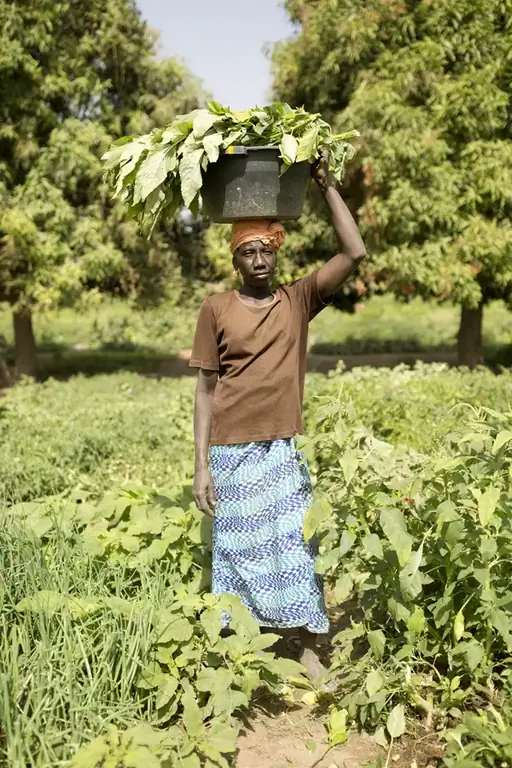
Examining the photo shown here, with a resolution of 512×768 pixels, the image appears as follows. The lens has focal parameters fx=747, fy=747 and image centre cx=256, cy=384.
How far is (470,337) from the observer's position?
12.5 metres

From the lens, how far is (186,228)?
15.0 m

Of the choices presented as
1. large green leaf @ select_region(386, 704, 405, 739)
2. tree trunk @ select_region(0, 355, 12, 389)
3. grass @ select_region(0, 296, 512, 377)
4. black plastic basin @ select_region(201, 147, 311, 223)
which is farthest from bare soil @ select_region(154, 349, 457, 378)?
large green leaf @ select_region(386, 704, 405, 739)

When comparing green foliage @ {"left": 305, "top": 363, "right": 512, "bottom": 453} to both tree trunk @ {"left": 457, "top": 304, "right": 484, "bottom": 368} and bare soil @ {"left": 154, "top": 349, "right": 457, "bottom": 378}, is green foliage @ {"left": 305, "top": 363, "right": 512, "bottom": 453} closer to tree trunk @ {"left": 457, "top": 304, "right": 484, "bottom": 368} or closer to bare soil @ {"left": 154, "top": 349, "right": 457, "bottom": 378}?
tree trunk @ {"left": 457, "top": 304, "right": 484, "bottom": 368}

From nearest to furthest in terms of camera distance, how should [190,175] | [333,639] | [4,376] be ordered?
[333,639], [190,175], [4,376]

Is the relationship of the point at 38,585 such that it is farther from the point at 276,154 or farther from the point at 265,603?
the point at 276,154

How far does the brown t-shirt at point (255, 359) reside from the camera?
111 inches

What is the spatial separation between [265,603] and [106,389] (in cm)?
857

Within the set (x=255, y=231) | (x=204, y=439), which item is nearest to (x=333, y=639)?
(x=204, y=439)

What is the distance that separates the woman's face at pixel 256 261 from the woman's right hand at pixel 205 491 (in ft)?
2.52

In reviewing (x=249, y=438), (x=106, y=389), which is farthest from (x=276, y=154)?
(x=106, y=389)

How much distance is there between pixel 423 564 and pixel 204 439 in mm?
994

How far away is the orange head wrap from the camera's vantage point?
2816 mm

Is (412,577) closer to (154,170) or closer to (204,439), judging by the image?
(204,439)

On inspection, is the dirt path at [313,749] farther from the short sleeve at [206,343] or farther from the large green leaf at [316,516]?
the short sleeve at [206,343]
